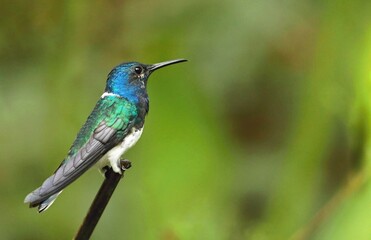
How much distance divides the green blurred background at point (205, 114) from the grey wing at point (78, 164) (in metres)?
0.28

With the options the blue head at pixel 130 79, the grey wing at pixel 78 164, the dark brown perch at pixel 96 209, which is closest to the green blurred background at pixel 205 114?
the blue head at pixel 130 79

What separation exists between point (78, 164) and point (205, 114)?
19.3 inches

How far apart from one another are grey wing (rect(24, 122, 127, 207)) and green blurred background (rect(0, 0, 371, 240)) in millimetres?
285

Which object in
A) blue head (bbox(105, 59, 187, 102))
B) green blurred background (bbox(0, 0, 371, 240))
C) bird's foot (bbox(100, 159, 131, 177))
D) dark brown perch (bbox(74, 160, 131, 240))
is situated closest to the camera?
dark brown perch (bbox(74, 160, 131, 240))

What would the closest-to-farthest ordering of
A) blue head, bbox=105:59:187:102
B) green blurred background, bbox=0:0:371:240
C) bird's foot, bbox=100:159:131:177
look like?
bird's foot, bbox=100:159:131:177, blue head, bbox=105:59:187:102, green blurred background, bbox=0:0:371:240

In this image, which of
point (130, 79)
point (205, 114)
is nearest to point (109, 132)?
point (130, 79)

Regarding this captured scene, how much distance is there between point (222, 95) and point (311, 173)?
32 centimetres

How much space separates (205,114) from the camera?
1250mm

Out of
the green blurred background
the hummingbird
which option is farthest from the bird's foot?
the green blurred background

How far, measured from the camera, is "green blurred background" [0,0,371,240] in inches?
46.3

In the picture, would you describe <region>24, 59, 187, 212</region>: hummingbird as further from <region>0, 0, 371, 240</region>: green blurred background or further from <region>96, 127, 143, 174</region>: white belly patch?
<region>0, 0, 371, 240</region>: green blurred background

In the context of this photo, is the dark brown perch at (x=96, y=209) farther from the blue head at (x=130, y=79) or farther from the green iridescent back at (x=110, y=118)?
the blue head at (x=130, y=79)

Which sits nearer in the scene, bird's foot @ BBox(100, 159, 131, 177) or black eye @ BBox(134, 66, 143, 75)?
bird's foot @ BBox(100, 159, 131, 177)

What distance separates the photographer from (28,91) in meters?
1.59
